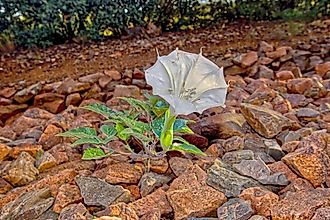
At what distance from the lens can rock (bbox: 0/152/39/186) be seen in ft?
4.14

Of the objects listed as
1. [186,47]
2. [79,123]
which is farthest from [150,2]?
[79,123]

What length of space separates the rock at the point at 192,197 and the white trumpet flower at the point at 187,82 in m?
0.17

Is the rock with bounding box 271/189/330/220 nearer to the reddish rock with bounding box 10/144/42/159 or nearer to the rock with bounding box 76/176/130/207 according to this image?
the rock with bounding box 76/176/130/207

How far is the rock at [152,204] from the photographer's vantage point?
3.51 ft

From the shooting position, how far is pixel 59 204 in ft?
3.62

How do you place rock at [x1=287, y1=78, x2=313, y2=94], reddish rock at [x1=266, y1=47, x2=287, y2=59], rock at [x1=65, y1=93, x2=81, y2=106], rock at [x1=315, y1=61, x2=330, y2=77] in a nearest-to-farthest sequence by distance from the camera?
rock at [x1=287, y1=78, x2=313, y2=94]
rock at [x1=65, y1=93, x2=81, y2=106]
rock at [x1=315, y1=61, x2=330, y2=77]
reddish rock at [x1=266, y1=47, x2=287, y2=59]

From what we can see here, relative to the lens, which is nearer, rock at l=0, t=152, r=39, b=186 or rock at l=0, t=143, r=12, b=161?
rock at l=0, t=152, r=39, b=186

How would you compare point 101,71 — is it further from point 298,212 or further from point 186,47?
point 298,212

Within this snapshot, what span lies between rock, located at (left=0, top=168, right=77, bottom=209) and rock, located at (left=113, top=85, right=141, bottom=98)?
729mm

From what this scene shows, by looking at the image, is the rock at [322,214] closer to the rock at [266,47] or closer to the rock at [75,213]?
the rock at [75,213]

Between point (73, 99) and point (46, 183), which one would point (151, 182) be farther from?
point (73, 99)

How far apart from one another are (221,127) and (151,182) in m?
0.36

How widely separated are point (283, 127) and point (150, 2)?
1204 mm

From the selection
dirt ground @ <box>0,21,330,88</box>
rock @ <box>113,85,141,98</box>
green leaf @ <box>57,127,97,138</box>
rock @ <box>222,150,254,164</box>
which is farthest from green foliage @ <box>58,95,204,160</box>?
dirt ground @ <box>0,21,330,88</box>
